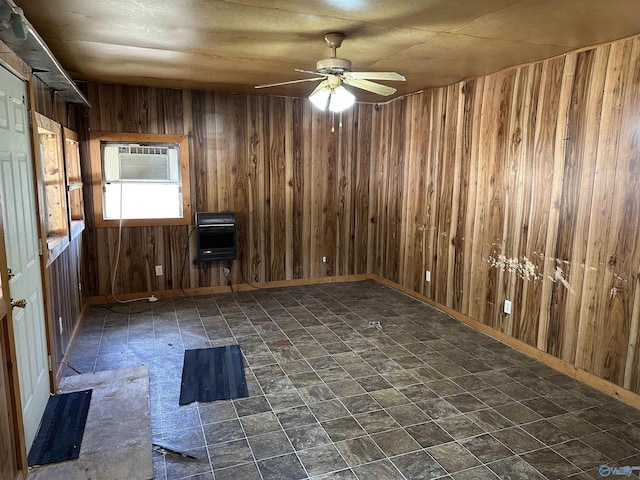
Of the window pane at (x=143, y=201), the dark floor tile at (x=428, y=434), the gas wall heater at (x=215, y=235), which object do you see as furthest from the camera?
the gas wall heater at (x=215, y=235)

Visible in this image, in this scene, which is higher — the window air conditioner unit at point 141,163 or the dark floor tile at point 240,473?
the window air conditioner unit at point 141,163

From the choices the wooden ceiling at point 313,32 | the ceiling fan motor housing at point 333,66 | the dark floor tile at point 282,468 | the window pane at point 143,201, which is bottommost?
the dark floor tile at point 282,468

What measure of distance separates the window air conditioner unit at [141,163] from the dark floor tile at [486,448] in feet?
14.0

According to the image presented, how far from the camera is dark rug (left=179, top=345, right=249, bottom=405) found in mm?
2988

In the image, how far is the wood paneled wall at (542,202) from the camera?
2918 millimetres

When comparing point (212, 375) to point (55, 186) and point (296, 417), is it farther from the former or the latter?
point (55, 186)

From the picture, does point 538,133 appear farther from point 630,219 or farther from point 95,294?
point 95,294

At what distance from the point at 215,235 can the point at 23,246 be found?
9.44ft

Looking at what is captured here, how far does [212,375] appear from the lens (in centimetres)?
326

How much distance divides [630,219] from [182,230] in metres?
4.51

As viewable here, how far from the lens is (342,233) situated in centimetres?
607

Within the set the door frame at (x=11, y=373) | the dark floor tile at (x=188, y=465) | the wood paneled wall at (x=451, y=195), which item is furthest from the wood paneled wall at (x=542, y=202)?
the door frame at (x=11, y=373)

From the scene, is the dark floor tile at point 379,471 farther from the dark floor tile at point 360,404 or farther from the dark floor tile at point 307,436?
the dark floor tile at point 360,404

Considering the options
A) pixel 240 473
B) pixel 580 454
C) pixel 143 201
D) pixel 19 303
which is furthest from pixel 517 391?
pixel 143 201
